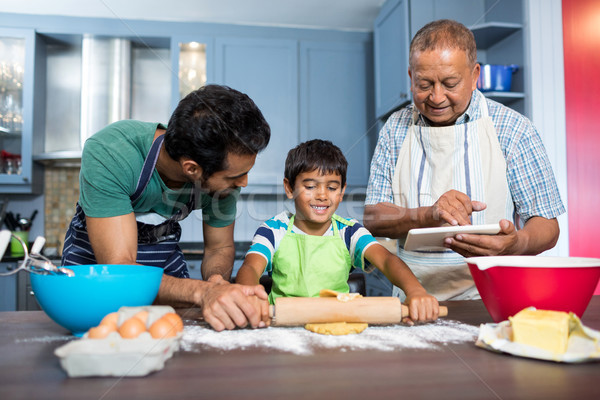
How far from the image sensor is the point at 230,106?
109 cm

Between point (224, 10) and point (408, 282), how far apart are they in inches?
98.1

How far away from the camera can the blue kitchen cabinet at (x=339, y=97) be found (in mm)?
3141

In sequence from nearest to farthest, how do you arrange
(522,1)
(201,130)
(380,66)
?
(201,130), (522,1), (380,66)

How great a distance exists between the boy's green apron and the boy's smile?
0.06 meters

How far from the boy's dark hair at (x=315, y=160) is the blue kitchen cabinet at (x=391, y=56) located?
1.32 m

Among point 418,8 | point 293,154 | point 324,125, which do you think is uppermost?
point 418,8

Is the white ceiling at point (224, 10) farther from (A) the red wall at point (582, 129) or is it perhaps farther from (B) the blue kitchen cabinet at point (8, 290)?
(B) the blue kitchen cabinet at point (8, 290)

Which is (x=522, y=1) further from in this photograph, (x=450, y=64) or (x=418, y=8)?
(x=450, y=64)

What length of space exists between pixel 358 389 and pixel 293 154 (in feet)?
3.16

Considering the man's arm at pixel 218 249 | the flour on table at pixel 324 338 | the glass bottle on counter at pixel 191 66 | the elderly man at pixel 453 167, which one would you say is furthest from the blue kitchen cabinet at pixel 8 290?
the flour on table at pixel 324 338

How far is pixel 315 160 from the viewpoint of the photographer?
1.32 meters

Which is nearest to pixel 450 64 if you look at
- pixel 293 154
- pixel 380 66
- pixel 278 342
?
pixel 293 154

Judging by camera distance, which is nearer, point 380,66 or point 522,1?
point 522,1

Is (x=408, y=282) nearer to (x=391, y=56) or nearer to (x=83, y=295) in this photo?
(x=83, y=295)
